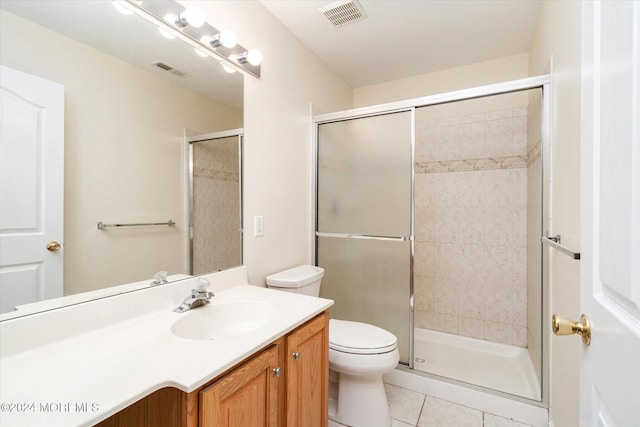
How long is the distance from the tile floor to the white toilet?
0.10 metres

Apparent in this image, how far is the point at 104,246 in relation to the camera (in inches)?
42.8

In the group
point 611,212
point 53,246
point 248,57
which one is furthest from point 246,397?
point 248,57

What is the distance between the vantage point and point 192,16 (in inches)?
50.3

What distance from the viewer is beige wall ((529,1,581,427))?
1.16m

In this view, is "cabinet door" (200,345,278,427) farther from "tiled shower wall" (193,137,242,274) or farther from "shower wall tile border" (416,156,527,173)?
"shower wall tile border" (416,156,527,173)

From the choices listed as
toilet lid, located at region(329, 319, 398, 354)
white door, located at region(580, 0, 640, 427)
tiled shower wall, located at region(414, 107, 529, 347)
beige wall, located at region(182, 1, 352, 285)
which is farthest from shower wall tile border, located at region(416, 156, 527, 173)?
white door, located at region(580, 0, 640, 427)

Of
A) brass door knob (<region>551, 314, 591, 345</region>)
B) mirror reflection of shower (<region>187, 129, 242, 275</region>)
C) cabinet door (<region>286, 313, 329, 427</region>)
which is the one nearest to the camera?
brass door knob (<region>551, 314, 591, 345</region>)

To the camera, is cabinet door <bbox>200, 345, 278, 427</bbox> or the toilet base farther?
the toilet base

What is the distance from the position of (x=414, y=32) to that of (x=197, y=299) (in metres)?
2.18

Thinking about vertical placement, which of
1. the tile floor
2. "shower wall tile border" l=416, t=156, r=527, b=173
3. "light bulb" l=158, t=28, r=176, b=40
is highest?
"light bulb" l=158, t=28, r=176, b=40

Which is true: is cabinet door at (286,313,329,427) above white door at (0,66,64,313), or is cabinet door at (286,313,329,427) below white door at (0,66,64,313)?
below

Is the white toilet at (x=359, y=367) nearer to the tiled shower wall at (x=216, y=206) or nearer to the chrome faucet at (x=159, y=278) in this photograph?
the tiled shower wall at (x=216, y=206)

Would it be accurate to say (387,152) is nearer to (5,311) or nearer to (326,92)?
(326,92)

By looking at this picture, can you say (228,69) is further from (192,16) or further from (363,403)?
(363,403)
